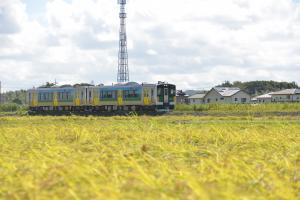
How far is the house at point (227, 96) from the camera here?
393 ft

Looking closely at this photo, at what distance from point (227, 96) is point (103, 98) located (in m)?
74.3

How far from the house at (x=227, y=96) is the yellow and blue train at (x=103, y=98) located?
2753 inches

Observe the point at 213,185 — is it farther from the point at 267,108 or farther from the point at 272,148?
the point at 267,108

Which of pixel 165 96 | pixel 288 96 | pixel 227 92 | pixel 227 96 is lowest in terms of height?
pixel 165 96

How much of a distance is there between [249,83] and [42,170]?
177 meters

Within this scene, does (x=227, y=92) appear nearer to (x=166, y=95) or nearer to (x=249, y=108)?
(x=249, y=108)

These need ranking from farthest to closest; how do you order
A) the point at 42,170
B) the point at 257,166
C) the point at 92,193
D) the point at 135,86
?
the point at 135,86 → the point at 257,166 → the point at 42,170 → the point at 92,193

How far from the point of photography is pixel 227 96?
120438 mm

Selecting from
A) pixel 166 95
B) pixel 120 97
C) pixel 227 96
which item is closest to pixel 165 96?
pixel 166 95

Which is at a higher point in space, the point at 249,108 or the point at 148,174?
the point at 249,108

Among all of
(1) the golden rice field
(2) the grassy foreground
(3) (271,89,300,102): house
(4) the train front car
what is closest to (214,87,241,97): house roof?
(3) (271,89,300,102): house

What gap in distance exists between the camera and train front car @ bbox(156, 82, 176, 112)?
46.3 metres

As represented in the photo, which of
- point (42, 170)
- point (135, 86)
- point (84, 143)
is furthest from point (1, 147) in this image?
point (135, 86)

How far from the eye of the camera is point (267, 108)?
5303cm
